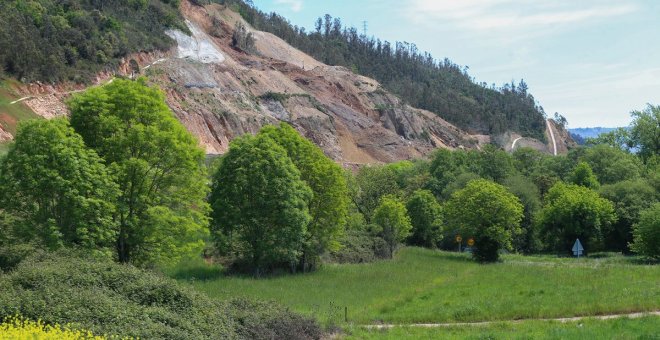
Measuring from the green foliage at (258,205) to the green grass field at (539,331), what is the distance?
1542cm

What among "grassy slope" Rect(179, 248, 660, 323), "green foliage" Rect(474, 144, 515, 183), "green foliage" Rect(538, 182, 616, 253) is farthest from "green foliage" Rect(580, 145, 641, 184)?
"grassy slope" Rect(179, 248, 660, 323)

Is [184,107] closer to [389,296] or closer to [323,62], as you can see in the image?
[389,296]

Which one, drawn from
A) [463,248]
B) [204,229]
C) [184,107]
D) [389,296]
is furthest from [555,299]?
[184,107]

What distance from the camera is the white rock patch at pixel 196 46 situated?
11525 centimetres

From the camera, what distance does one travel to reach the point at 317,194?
41.4 metres

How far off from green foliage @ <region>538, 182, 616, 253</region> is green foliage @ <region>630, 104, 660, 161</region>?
102ft

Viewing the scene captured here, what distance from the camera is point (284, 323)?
63.1ft

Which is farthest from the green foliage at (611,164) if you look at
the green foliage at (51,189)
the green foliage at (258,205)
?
the green foliage at (51,189)

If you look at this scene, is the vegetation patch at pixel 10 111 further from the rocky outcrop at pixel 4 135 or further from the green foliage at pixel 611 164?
the green foliage at pixel 611 164

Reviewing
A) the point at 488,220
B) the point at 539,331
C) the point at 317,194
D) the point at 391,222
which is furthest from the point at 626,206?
the point at 539,331

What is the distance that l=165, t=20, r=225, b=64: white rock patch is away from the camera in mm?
115250

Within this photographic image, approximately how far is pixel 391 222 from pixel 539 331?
32.2 m

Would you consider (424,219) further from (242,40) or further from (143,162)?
(242,40)

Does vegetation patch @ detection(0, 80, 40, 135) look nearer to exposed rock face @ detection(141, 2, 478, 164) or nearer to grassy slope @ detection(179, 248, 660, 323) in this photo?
exposed rock face @ detection(141, 2, 478, 164)
